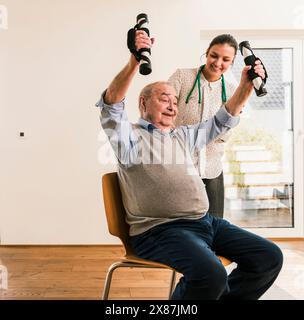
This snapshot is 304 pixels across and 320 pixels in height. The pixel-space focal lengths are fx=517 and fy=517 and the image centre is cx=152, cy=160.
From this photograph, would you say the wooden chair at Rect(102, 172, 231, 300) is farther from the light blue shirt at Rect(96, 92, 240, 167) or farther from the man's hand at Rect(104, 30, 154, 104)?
the man's hand at Rect(104, 30, 154, 104)

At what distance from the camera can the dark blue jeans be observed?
1.69 metres

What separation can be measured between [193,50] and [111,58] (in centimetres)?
66

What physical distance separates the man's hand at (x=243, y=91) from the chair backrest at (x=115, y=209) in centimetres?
54

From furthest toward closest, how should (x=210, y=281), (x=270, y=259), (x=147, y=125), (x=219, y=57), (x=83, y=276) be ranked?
(x=83, y=276), (x=219, y=57), (x=147, y=125), (x=270, y=259), (x=210, y=281)

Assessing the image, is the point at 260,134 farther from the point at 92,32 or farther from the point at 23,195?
the point at 23,195

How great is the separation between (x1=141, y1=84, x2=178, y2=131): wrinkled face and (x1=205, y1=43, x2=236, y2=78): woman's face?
0.42 m

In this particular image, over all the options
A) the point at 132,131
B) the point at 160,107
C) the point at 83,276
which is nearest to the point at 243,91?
the point at 160,107

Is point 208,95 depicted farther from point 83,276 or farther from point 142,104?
point 83,276

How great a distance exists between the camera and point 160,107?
1.99 meters

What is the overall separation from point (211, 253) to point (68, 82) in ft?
9.05

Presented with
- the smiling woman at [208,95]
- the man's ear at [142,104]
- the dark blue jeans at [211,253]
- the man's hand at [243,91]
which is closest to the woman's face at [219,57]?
the smiling woman at [208,95]

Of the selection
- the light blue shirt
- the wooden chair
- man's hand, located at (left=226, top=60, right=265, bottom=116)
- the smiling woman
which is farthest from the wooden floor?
man's hand, located at (left=226, top=60, right=265, bottom=116)

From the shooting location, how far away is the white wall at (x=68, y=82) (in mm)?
4145

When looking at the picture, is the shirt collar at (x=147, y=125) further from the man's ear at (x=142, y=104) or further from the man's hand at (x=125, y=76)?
the man's hand at (x=125, y=76)
